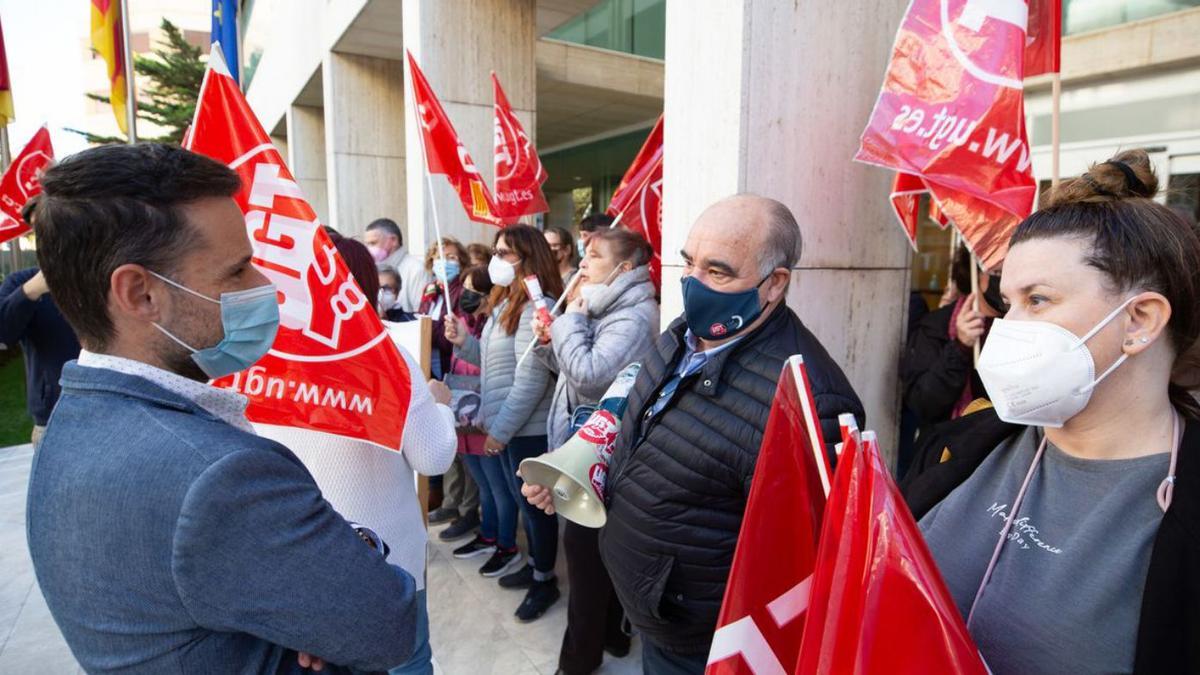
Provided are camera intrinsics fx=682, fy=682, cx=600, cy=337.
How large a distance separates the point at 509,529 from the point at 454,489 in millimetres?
1001

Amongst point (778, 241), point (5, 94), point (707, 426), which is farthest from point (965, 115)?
point (5, 94)

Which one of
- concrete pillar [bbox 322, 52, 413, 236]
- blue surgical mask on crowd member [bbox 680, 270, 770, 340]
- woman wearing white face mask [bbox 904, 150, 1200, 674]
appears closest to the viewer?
woman wearing white face mask [bbox 904, 150, 1200, 674]

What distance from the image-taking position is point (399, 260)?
6.52 meters

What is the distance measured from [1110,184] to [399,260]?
6.00 m

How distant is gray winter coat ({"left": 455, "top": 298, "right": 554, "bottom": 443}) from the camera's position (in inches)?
143

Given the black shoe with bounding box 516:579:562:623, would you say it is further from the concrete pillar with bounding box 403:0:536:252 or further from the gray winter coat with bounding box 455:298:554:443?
the concrete pillar with bounding box 403:0:536:252

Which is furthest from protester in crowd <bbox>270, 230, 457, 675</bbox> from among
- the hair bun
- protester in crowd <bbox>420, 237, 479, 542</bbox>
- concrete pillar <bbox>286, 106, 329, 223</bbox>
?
concrete pillar <bbox>286, 106, 329, 223</bbox>

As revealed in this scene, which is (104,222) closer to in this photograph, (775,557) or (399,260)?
(775,557)

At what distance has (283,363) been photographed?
77.8 inches

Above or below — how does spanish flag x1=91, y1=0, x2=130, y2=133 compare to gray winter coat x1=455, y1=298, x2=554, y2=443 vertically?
above

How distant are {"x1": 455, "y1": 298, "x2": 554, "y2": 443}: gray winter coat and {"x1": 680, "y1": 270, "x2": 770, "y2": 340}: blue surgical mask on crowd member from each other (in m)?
1.83

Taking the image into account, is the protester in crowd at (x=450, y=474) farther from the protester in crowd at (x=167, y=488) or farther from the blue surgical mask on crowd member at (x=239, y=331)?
the protester in crowd at (x=167, y=488)

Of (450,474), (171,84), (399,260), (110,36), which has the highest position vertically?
(171,84)

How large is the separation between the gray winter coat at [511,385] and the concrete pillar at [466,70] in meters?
3.25
